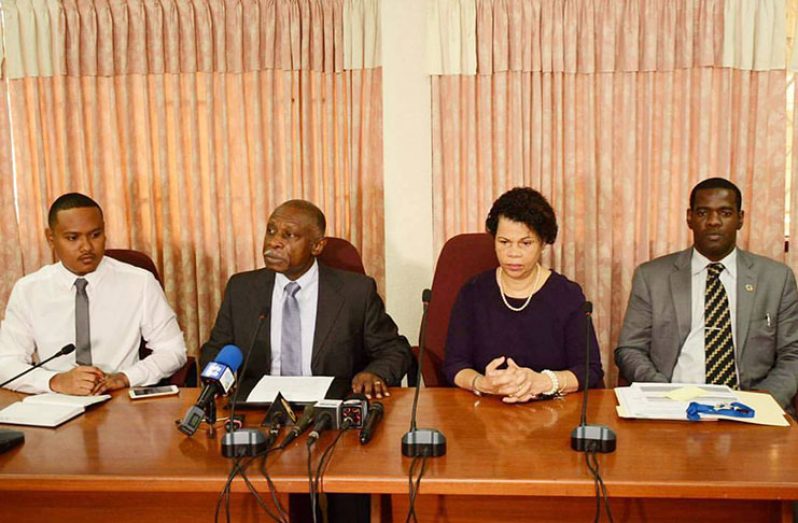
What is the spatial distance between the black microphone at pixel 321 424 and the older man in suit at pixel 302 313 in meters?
0.64

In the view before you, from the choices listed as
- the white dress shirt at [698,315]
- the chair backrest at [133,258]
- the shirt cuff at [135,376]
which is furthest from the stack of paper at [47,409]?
the white dress shirt at [698,315]

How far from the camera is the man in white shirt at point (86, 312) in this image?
2723 millimetres

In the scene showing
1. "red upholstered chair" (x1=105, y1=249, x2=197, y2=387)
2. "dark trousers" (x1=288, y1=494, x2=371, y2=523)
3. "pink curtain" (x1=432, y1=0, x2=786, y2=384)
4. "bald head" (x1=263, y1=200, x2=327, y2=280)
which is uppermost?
"pink curtain" (x1=432, y1=0, x2=786, y2=384)

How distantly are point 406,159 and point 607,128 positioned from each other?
94 cm

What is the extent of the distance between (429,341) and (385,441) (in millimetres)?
1125

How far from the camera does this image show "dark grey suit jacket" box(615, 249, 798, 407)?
2.79 metres

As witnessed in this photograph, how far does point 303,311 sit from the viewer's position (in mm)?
2736

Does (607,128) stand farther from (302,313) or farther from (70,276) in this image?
(70,276)

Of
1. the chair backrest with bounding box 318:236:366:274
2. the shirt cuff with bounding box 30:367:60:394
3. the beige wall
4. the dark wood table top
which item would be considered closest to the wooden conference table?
the dark wood table top

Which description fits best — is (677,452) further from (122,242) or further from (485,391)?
(122,242)

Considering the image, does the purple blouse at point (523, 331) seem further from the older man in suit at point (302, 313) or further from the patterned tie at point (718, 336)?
the patterned tie at point (718, 336)

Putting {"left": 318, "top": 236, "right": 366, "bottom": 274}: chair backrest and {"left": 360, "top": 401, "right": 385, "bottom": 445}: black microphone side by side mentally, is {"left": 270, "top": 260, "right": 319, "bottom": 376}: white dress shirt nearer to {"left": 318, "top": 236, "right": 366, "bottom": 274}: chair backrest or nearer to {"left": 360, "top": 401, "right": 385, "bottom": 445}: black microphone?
{"left": 318, "top": 236, "right": 366, "bottom": 274}: chair backrest

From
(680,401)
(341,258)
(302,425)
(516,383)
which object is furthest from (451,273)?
(302,425)

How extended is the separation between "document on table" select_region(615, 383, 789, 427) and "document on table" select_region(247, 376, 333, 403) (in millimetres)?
857
